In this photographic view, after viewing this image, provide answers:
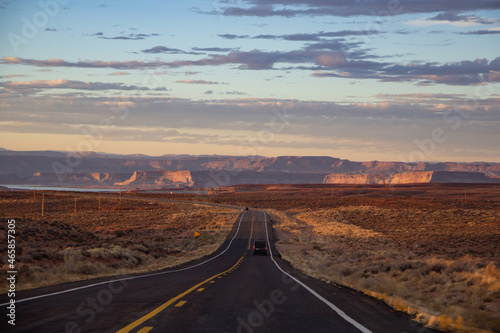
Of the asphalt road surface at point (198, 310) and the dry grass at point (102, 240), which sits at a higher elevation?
the asphalt road surface at point (198, 310)

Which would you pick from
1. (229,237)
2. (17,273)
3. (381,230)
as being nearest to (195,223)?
(229,237)

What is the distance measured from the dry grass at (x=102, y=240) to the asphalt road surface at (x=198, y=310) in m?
3.89

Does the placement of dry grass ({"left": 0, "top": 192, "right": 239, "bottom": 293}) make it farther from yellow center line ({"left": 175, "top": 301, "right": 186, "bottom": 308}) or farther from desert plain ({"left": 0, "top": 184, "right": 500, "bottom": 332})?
yellow center line ({"left": 175, "top": 301, "right": 186, "bottom": 308})

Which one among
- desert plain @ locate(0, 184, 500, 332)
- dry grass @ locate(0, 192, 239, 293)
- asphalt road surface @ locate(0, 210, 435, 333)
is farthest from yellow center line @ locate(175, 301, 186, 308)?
dry grass @ locate(0, 192, 239, 293)

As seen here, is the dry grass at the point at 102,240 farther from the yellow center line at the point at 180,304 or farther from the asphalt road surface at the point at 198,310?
the yellow center line at the point at 180,304

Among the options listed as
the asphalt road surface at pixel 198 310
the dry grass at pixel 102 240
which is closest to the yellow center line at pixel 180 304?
the asphalt road surface at pixel 198 310

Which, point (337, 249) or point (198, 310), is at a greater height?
point (198, 310)

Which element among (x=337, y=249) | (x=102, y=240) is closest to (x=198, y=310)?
(x=337, y=249)

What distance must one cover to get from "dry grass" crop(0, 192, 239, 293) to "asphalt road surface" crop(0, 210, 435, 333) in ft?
12.8

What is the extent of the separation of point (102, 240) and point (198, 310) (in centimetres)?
4193

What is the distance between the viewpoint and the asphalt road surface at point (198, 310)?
8758 mm

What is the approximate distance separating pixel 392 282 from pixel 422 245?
108 ft

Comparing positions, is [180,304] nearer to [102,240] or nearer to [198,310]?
[198,310]

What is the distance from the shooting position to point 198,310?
1065 centimetres
